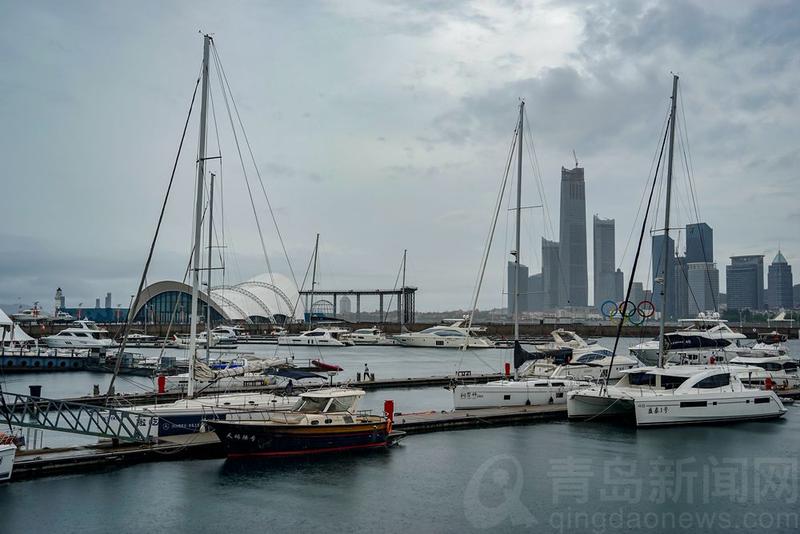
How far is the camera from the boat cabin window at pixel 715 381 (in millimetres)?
33969

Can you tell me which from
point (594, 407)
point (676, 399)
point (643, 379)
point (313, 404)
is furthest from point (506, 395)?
point (313, 404)

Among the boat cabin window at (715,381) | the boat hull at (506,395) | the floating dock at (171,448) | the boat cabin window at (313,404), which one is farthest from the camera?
the boat hull at (506,395)

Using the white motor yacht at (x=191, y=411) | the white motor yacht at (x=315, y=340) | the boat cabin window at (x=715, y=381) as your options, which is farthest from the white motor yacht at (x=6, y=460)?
the white motor yacht at (x=315, y=340)

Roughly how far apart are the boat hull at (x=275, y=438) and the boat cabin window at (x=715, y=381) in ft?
59.4

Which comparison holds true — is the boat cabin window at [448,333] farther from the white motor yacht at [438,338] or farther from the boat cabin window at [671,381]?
the boat cabin window at [671,381]

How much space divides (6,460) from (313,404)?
10626 millimetres

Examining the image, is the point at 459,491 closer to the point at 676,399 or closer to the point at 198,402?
the point at 198,402

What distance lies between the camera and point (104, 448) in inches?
994

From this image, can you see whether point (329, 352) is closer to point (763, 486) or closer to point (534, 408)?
point (534, 408)

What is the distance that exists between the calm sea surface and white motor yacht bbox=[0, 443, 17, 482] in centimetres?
36

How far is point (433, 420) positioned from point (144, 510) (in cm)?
1533

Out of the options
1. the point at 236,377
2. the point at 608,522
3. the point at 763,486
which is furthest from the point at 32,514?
Result: the point at 236,377

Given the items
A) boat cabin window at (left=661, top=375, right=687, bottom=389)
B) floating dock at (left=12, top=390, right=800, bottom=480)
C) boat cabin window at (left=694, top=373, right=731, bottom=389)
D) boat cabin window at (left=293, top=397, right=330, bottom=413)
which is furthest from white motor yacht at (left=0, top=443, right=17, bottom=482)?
boat cabin window at (left=694, top=373, right=731, bottom=389)

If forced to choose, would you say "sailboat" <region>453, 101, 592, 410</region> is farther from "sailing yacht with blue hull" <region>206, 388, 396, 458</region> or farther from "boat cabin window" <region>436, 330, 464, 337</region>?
"boat cabin window" <region>436, 330, 464, 337</region>
